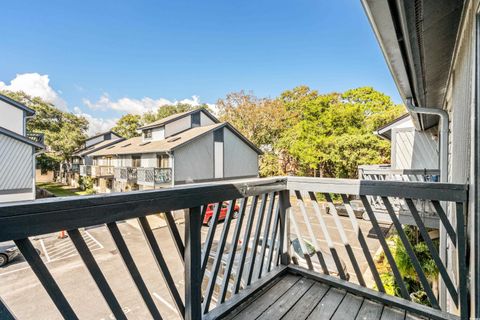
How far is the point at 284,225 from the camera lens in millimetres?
2273

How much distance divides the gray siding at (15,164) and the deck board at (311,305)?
11.9m

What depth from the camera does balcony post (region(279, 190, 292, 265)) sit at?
224 cm

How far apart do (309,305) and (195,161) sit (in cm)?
1213

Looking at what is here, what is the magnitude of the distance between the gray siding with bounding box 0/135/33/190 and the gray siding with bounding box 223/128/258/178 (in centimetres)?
931

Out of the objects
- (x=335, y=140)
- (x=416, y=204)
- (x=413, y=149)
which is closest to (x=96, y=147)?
(x=335, y=140)

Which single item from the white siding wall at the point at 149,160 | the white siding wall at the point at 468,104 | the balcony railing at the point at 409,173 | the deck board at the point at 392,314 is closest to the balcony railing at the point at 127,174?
the white siding wall at the point at 149,160

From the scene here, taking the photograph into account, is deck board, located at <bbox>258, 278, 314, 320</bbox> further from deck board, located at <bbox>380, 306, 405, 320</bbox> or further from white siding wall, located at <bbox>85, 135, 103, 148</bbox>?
white siding wall, located at <bbox>85, 135, 103, 148</bbox>

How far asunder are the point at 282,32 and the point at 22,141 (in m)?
13.4

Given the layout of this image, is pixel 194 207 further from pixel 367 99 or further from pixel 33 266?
pixel 367 99

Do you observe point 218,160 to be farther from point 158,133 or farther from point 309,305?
point 309,305

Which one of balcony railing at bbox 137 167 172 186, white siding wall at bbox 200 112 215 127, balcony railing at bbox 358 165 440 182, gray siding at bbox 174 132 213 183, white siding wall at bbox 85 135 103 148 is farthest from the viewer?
white siding wall at bbox 85 135 103 148

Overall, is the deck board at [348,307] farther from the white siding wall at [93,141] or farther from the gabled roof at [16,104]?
the white siding wall at [93,141]

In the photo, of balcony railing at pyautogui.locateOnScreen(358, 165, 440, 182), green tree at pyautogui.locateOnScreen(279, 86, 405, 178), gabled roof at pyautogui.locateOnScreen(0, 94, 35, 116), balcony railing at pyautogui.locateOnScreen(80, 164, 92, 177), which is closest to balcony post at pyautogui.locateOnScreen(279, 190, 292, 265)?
balcony railing at pyautogui.locateOnScreen(358, 165, 440, 182)

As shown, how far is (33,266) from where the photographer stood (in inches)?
31.6
